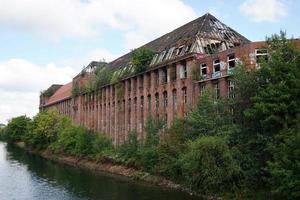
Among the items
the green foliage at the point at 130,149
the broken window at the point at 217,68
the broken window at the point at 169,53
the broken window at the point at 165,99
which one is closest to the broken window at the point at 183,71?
the broken window at the point at 165,99

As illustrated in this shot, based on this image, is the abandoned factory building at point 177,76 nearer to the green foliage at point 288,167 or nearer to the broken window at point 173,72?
the broken window at point 173,72

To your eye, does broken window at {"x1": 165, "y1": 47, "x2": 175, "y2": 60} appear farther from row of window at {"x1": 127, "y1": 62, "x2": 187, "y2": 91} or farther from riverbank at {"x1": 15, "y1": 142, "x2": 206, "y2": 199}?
riverbank at {"x1": 15, "y1": 142, "x2": 206, "y2": 199}

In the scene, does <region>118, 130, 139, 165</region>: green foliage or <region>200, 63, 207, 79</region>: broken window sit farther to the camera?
<region>118, 130, 139, 165</region>: green foliage

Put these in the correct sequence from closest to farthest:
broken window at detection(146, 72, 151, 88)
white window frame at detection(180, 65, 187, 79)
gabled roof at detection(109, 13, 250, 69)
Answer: white window frame at detection(180, 65, 187, 79), gabled roof at detection(109, 13, 250, 69), broken window at detection(146, 72, 151, 88)

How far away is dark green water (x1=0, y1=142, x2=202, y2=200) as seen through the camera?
31.4 m

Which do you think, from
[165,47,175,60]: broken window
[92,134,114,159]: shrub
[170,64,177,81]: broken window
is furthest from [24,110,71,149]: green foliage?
[170,64,177,81]: broken window

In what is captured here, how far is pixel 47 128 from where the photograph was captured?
75.4m

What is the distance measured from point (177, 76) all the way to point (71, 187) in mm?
15302

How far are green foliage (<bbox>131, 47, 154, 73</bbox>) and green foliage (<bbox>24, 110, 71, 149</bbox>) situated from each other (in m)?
26.5

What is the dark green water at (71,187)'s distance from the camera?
3139 cm

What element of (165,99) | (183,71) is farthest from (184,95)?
(165,99)

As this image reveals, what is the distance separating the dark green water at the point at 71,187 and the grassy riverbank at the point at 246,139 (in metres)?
2.48

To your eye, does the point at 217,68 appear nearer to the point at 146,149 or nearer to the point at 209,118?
the point at 209,118

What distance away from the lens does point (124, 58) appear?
2584 inches
